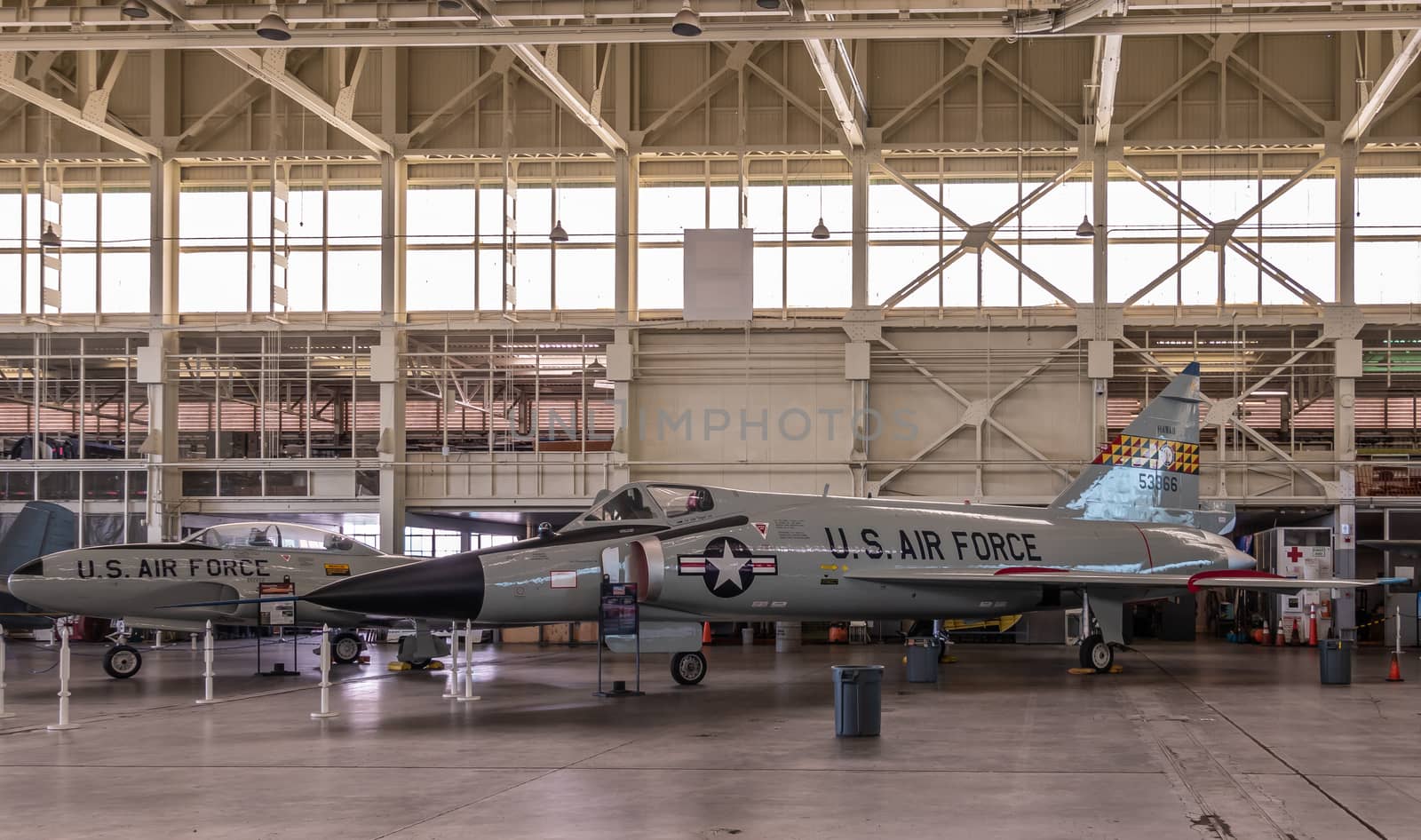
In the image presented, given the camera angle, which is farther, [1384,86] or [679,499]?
[1384,86]

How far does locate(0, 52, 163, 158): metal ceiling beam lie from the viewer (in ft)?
81.6

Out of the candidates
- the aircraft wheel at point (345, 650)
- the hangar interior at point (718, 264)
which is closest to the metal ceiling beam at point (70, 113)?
the hangar interior at point (718, 264)

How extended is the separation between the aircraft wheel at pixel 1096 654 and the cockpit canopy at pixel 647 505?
19.5 feet

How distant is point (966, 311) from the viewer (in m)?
27.2

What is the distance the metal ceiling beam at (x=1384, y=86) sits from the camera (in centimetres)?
2219

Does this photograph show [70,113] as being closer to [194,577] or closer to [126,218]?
[126,218]

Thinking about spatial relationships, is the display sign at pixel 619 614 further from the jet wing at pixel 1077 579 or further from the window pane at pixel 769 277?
the window pane at pixel 769 277

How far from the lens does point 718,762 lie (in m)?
9.79

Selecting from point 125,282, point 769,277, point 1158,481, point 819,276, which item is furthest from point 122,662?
point 819,276

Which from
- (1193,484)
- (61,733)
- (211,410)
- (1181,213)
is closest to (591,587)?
(61,733)

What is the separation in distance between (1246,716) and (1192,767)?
379 centimetres

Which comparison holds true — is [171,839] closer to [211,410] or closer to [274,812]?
[274,812]

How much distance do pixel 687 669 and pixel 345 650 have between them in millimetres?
7396

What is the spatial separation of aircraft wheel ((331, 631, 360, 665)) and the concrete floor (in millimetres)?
4141
